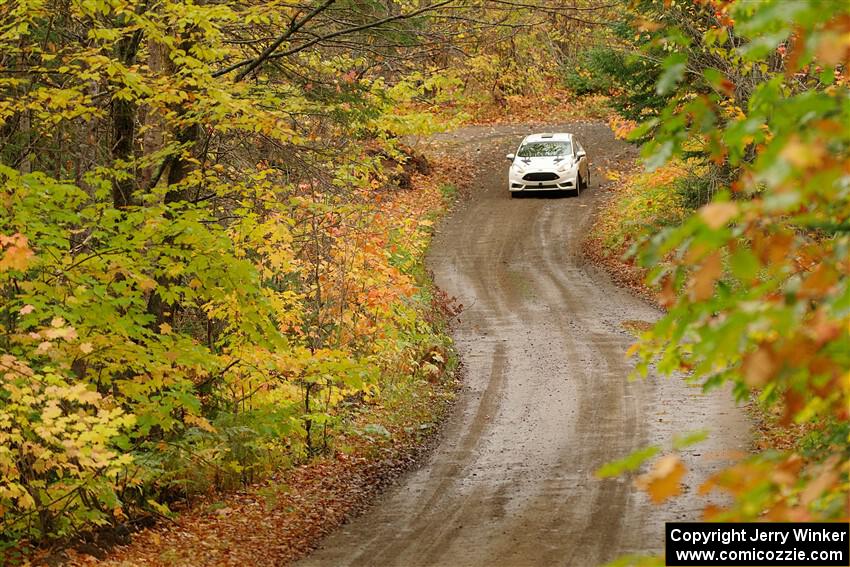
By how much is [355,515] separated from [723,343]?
8726 mm

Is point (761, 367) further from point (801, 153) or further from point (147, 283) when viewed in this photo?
point (147, 283)

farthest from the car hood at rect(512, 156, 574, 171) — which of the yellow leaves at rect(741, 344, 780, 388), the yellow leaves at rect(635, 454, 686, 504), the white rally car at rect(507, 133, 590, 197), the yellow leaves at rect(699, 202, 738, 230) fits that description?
the yellow leaves at rect(699, 202, 738, 230)

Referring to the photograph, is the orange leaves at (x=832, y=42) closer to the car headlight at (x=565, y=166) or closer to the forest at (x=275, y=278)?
the forest at (x=275, y=278)

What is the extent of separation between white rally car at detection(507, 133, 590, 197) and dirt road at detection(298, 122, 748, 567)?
4899 millimetres

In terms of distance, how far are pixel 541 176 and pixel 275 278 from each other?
1692 centimetres

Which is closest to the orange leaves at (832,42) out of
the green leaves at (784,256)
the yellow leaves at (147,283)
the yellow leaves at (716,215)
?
the green leaves at (784,256)

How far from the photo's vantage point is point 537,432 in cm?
1371

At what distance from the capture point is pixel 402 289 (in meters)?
16.0

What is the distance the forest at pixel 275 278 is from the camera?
9.10 ft

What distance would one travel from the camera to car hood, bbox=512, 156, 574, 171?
31516 millimetres

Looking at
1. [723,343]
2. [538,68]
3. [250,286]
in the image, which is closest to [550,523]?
[250,286]

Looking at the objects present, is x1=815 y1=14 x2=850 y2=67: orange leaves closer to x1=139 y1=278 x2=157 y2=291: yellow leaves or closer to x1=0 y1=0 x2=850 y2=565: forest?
x1=0 y1=0 x2=850 y2=565: forest

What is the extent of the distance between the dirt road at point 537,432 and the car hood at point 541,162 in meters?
5.01

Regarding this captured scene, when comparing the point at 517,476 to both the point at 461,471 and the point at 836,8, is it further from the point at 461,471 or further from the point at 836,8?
the point at 836,8
